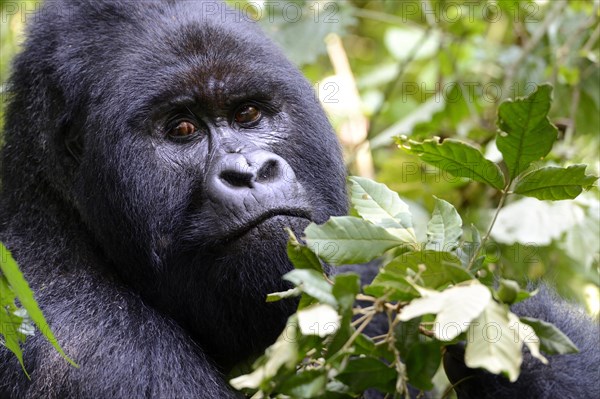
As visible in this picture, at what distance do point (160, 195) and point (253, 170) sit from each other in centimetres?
40

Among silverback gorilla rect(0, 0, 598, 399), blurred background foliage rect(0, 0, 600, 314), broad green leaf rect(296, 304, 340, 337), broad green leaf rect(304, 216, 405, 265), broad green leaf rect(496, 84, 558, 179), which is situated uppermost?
broad green leaf rect(496, 84, 558, 179)

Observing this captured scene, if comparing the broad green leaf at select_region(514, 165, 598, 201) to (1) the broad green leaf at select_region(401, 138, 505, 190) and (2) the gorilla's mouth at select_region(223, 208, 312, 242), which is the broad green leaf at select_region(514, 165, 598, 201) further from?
(2) the gorilla's mouth at select_region(223, 208, 312, 242)

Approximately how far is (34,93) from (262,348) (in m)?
1.37

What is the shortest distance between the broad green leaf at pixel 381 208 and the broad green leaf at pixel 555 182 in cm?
34

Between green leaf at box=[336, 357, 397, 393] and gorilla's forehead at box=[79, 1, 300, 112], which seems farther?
gorilla's forehead at box=[79, 1, 300, 112]

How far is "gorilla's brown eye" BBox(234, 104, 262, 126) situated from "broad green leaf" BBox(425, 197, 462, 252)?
89cm

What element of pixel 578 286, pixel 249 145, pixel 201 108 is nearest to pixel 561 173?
pixel 249 145

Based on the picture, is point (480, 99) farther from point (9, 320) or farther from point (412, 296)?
point (9, 320)

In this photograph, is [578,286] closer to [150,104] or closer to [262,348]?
[262,348]

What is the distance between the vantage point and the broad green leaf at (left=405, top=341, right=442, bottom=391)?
2.28 metres

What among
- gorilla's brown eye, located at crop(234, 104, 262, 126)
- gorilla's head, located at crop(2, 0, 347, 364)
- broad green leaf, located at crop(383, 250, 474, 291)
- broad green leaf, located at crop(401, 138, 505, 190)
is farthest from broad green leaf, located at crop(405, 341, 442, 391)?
gorilla's brown eye, located at crop(234, 104, 262, 126)

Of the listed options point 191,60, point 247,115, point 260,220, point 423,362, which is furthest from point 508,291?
point 191,60

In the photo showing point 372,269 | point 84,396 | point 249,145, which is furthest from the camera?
point 372,269

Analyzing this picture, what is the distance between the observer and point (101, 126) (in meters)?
3.12
